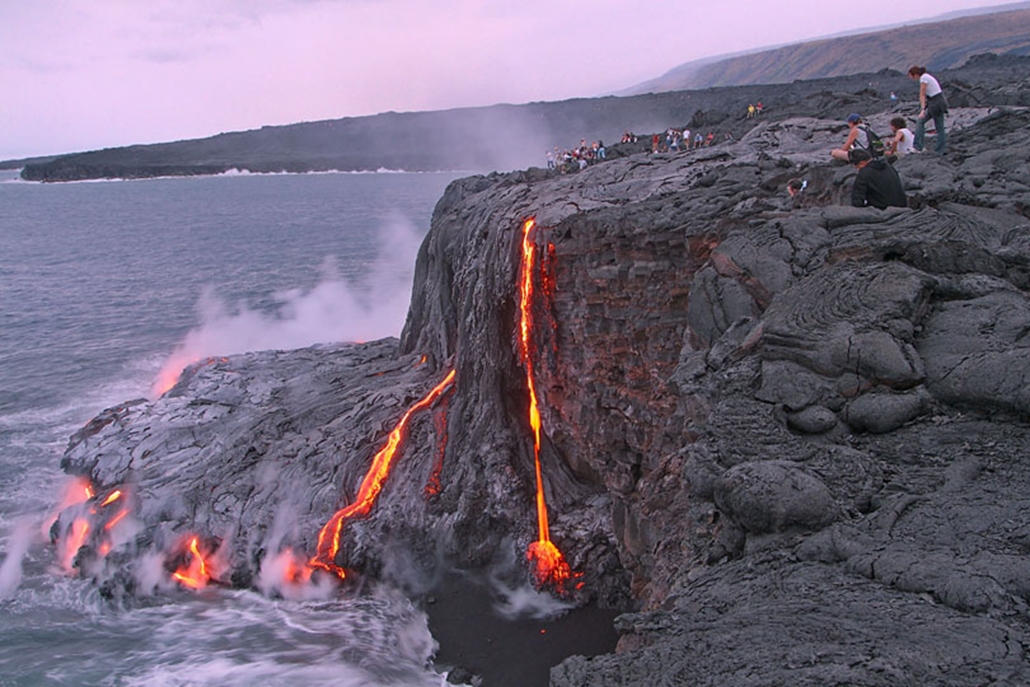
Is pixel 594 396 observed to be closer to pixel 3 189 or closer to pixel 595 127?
pixel 595 127

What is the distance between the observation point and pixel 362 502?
17109 millimetres

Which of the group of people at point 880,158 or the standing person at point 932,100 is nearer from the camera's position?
the group of people at point 880,158

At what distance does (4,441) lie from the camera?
85.9 feet

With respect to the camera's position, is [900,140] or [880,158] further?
[900,140]

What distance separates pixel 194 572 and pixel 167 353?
21.0 meters

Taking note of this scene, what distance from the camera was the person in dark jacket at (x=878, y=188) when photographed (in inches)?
371

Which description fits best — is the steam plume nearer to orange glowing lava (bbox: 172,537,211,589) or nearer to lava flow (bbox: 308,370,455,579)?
orange glowing lava (bbox: 172,537,211,589)

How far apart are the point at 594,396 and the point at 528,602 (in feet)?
13.2

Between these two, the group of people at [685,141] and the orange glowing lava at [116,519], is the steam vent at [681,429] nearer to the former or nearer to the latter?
the orange glowing lava at [116,519]

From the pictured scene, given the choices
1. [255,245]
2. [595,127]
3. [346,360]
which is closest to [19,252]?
[255,245]

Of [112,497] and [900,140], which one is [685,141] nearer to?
[900,140]

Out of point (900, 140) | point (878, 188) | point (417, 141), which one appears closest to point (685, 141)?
point (900, 140)

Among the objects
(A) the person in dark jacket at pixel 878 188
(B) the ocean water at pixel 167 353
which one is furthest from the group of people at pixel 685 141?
(A) the person in dark jacket at pixel 878 188

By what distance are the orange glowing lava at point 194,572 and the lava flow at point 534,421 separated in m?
6.74
